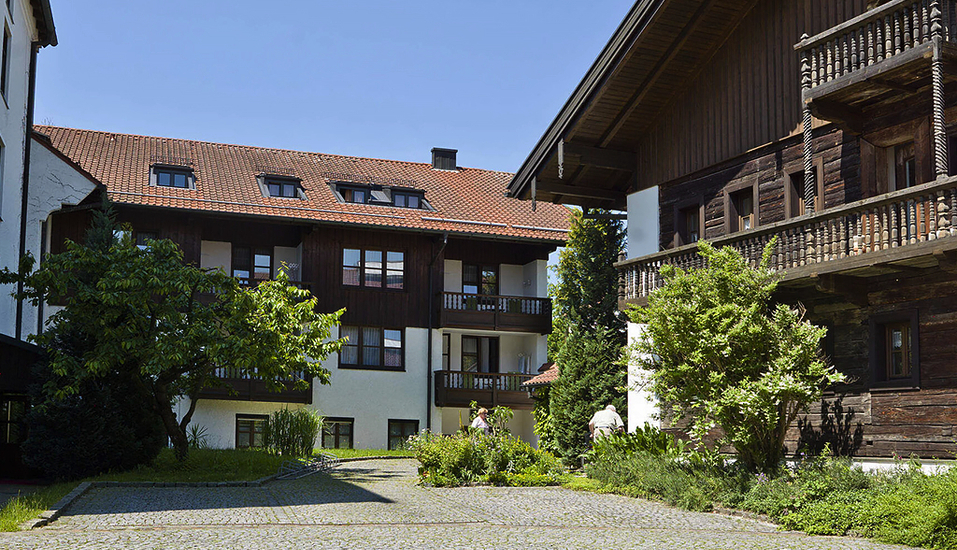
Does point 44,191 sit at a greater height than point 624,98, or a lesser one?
lesser

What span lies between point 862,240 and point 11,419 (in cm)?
1754

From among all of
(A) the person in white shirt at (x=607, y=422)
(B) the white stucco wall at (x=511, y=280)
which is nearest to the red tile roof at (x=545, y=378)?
(B) the white stucco wall at (x=511, y=280)

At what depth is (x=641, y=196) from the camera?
24.2m

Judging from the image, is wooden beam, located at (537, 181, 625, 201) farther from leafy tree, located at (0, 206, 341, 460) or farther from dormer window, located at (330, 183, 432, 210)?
dormer window, located at (330, 183, 432, 210)

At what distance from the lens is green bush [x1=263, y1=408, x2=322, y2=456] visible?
29.5 m

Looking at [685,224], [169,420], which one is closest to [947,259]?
[685,224]

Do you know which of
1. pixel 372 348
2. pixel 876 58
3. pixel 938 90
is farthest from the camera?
pixel 372 348

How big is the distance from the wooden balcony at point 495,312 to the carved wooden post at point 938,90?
23.7 meters

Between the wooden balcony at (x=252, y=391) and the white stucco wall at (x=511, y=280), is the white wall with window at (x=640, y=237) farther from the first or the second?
the white stucco wall at (x=511, y=280)

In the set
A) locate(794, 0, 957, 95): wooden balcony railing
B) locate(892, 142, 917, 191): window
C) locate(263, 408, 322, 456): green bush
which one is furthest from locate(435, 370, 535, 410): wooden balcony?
locate(794, 0, 957, 95): wooden balcony railing

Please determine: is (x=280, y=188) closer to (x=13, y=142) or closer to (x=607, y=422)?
(x=13, y=142)

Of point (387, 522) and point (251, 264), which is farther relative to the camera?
point (251, 264)

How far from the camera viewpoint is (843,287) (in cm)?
1744

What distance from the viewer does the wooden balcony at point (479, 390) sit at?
38.4m
